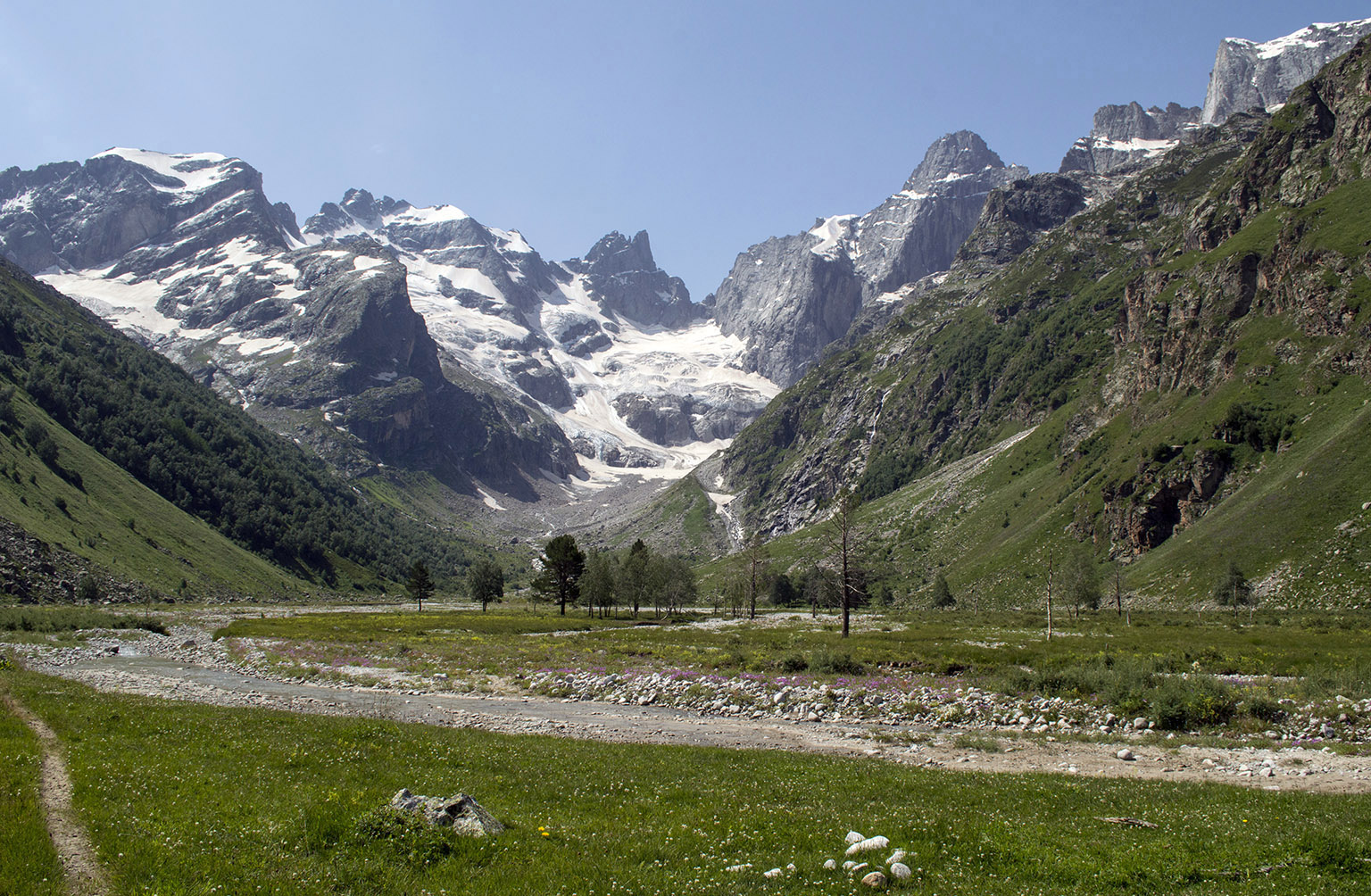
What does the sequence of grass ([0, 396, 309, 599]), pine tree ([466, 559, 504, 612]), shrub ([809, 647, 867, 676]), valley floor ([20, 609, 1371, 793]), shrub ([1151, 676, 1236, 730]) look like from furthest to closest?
pine tree ([466, 559, 504, 612]) → grass ([0, 396, 309, 599]) → shrub ([809, 647, 867, 676]) → shrub ([1151, 676, 1236, 730]) → valley floor ([20, 609, 1371, 793])

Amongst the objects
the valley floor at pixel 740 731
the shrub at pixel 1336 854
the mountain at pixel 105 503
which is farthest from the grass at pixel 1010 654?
the mountain at pixel 105 503

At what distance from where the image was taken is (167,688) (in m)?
36.6

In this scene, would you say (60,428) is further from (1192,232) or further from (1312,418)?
(1192,232)

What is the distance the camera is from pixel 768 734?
2778 centimetres

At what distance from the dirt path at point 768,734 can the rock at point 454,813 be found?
1398 cm

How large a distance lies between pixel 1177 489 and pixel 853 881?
135 meters

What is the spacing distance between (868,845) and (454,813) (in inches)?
297

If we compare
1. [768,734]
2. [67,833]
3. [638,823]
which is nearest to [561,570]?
[768,734]

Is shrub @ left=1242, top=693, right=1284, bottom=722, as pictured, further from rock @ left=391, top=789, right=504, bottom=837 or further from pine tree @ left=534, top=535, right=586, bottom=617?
pine tree @ left=534, top=535, right=586, bottom=617

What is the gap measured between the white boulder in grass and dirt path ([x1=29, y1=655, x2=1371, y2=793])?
35.3ft

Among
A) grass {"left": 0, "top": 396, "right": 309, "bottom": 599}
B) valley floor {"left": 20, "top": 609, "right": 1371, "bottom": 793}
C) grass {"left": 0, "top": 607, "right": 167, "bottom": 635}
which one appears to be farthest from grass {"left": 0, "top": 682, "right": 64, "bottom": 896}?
grass {"left": 0, "top": 396, "right": 309, "bottom": 599}

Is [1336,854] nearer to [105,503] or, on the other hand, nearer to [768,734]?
[768,734]

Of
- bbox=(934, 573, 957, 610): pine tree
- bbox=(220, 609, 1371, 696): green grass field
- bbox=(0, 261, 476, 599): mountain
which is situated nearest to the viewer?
bbox=(220, 609, 1371, 696): green grass field

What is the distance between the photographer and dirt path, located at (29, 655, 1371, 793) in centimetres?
1953
